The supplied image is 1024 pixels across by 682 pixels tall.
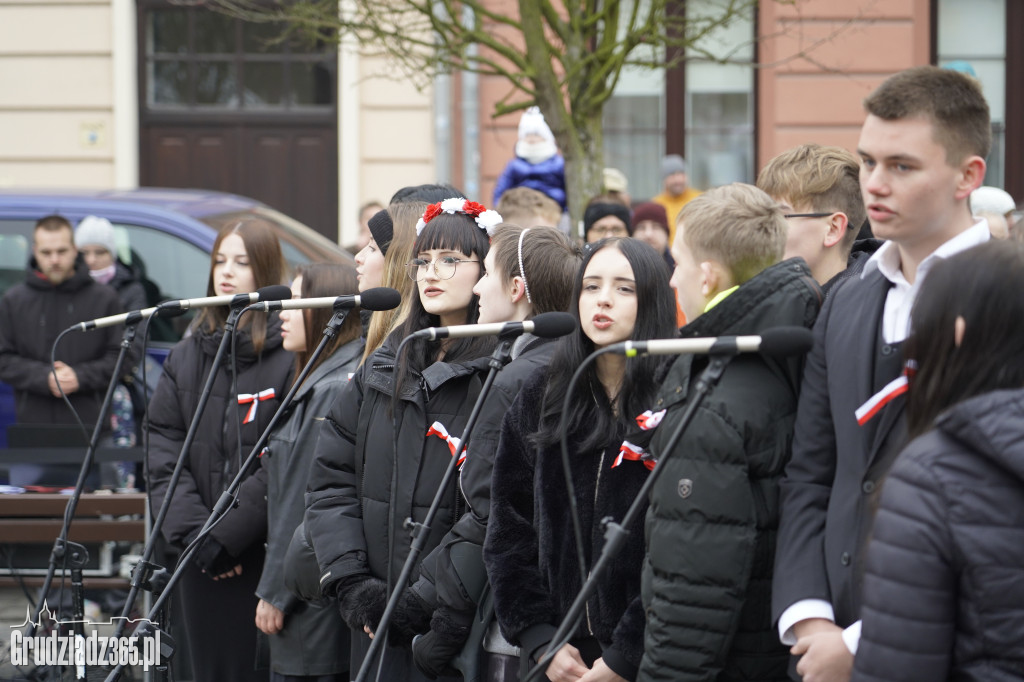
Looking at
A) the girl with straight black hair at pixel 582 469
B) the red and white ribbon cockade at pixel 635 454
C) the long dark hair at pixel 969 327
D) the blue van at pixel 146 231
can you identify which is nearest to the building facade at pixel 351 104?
the blue van at pixel 146 231

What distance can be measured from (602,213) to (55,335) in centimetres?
302

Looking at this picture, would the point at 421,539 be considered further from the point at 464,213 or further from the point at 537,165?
the point at 537,165

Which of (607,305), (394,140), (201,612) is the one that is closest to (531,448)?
(607,305)

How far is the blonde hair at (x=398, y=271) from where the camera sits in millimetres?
4121

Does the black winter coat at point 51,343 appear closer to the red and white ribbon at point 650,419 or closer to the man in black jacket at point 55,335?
the man in black jacket at point 55,335

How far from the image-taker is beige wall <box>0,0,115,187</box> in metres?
11.6

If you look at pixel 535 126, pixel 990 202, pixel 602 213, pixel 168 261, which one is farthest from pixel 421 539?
pixel 535 126

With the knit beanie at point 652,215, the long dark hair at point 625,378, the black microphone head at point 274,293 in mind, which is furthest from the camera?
the knit beanie at point 652,215

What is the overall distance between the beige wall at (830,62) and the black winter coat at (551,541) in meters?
8.74

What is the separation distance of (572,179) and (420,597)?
4602mm

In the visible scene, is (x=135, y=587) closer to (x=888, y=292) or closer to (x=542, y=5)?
(x=888, y=292)

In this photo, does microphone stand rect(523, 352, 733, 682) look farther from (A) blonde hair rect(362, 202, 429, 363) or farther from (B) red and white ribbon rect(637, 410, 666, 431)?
(A) blonde hair rect(362, 202, 429, 363)

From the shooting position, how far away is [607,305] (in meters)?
3.24

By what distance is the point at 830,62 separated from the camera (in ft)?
37.4
